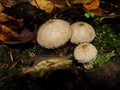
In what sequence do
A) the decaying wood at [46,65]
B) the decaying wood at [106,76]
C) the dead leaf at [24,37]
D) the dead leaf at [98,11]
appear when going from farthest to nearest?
1. the dead leaf at [98,11]
2. the dead leaf at [24,37]
3. the decaying wood at [46,65]
4. the decaying wood at [106,76]

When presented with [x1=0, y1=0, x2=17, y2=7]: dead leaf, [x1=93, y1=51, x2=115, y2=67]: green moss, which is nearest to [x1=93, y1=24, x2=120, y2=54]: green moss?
[x1=93, y1=51, x2=115, y2=67]: green moss

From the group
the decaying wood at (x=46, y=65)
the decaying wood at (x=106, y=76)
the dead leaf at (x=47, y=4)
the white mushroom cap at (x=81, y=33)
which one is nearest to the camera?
the decaying wood at (x=106, y=76)

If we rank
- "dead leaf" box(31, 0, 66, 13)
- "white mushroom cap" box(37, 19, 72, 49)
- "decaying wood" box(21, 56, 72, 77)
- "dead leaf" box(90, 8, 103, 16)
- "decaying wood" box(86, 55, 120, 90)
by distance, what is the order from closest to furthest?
1. "decaying wood" box(86, 55, 120, 90)
2. "decaying wood" box(21, 56, 72, 77)
3. "white mushroom cap" box(37, 19, 72, 49)
4. "dead leaf" box(31, 0, 66, 13)
5. "dead leaf" box(90, 8, 103, 16)

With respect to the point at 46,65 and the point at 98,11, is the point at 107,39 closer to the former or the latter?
the point at 98,11

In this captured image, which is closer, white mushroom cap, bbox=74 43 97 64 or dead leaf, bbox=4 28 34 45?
white mushroom cap, bbox=74 43 97 64

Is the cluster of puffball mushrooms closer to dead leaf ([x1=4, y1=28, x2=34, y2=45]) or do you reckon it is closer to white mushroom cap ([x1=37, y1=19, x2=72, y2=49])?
white mushroom cap ([x1=37, y1=19, x2=72, y2=49])

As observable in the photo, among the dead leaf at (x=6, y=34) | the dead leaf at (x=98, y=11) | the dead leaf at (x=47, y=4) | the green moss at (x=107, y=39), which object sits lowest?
the green moss at (x=107, y=39)

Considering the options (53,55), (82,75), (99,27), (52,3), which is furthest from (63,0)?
(82,75)

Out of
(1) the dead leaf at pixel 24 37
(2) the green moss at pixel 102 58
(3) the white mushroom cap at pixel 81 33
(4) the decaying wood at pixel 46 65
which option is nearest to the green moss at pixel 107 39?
(2) the green moss at pixel 102 58

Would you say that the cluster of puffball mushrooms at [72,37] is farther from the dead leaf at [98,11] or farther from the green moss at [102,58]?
the dead leaf at [98,11]
